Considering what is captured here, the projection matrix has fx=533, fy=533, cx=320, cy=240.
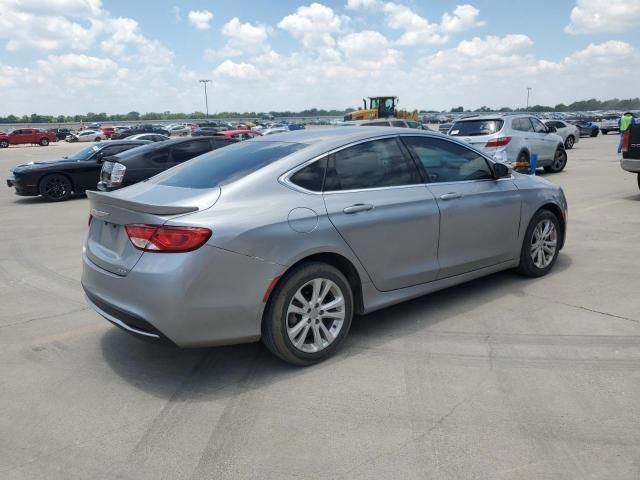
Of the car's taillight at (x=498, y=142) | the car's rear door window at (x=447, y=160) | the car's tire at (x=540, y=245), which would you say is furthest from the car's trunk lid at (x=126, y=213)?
the car's taillight at (x=498, y=142)

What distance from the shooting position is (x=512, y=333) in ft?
14.1

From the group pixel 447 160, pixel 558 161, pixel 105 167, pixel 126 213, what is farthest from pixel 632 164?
pixel 105 167

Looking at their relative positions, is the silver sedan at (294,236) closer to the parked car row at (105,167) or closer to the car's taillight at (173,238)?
the car's taillight at (173,238)

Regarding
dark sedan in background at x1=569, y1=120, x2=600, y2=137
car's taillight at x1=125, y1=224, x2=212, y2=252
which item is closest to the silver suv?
car's taillight at x1=125, y1=224, x2=212, y2=252

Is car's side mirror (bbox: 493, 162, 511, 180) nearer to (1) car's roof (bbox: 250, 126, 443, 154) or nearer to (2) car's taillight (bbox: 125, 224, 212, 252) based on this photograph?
(1) car's roof (bbox: 250, 126, 443, 154)

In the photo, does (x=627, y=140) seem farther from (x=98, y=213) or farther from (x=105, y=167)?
(x=105, y=167)

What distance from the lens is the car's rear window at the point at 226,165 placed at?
386 centimetres

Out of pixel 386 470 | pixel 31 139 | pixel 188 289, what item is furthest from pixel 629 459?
pixel 31 139

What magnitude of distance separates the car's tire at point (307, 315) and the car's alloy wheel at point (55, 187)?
1130 cm

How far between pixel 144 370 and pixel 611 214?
8.32m

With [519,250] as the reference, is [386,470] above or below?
below

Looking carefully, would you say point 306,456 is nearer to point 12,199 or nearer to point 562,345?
point 562,345

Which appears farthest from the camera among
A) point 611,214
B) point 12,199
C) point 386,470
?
point 12,199

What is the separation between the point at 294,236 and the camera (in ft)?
11.8
